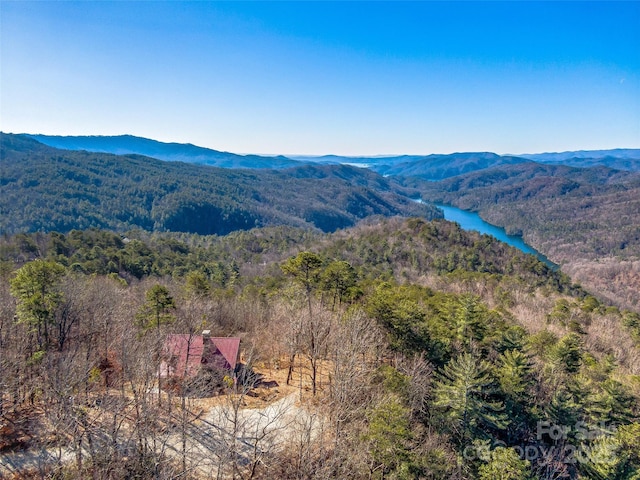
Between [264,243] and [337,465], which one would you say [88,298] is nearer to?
[337,465]

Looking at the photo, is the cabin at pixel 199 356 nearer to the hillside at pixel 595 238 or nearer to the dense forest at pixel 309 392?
the dense forest at pixel 309 392

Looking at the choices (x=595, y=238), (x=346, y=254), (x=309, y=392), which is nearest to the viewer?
(x=309, y=392)

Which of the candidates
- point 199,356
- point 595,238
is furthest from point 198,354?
point 595,238

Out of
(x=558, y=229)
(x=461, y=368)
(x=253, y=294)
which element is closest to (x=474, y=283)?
(x=253, y=294)

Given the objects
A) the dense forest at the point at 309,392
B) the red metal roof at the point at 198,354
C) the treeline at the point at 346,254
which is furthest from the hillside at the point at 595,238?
the red metal roof at the point at 198,354

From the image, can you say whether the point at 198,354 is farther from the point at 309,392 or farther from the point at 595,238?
the point at 595,238

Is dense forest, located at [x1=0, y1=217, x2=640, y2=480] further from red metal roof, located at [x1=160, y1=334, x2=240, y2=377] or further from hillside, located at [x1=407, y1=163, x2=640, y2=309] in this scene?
hillside, located at [x1=407, y1=163, x2=640, y2=309]

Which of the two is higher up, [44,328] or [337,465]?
[44,328]
